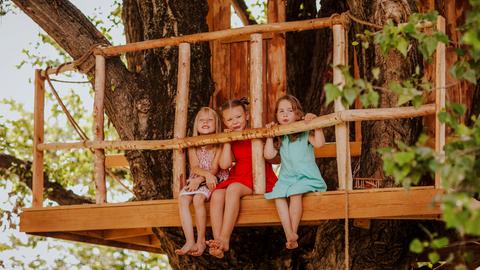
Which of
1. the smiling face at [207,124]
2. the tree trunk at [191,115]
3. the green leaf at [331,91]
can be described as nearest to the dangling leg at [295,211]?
the smiling face at [207,124]

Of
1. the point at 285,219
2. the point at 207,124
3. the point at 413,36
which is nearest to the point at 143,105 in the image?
the point at 207,124

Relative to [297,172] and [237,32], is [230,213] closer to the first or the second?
[297,172]

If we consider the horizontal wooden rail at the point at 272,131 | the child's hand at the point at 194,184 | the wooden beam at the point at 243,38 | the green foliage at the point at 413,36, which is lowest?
the child's hand at the point at 194,184

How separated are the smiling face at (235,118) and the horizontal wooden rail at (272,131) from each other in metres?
0.29

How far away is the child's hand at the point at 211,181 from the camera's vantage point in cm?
830

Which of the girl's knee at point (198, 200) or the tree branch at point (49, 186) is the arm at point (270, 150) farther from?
the tree branch at point (49, 186)

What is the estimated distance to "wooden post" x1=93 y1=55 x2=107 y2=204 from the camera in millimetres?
8742

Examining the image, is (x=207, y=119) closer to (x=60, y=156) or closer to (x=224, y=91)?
(x=224, y=91)

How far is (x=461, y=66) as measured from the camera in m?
5.88

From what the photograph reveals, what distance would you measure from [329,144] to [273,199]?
2.29 metres

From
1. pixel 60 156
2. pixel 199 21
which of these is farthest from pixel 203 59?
pixel 60 156

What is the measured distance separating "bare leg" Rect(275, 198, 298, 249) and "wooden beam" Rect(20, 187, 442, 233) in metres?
0.09

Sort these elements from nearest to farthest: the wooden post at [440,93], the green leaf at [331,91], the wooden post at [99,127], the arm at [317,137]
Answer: the green leaf at [331,91] < the wooden post at [440,93] < the arm at [317,137] < the wooden post at [99,127]

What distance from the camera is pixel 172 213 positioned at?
8375 millimetres
